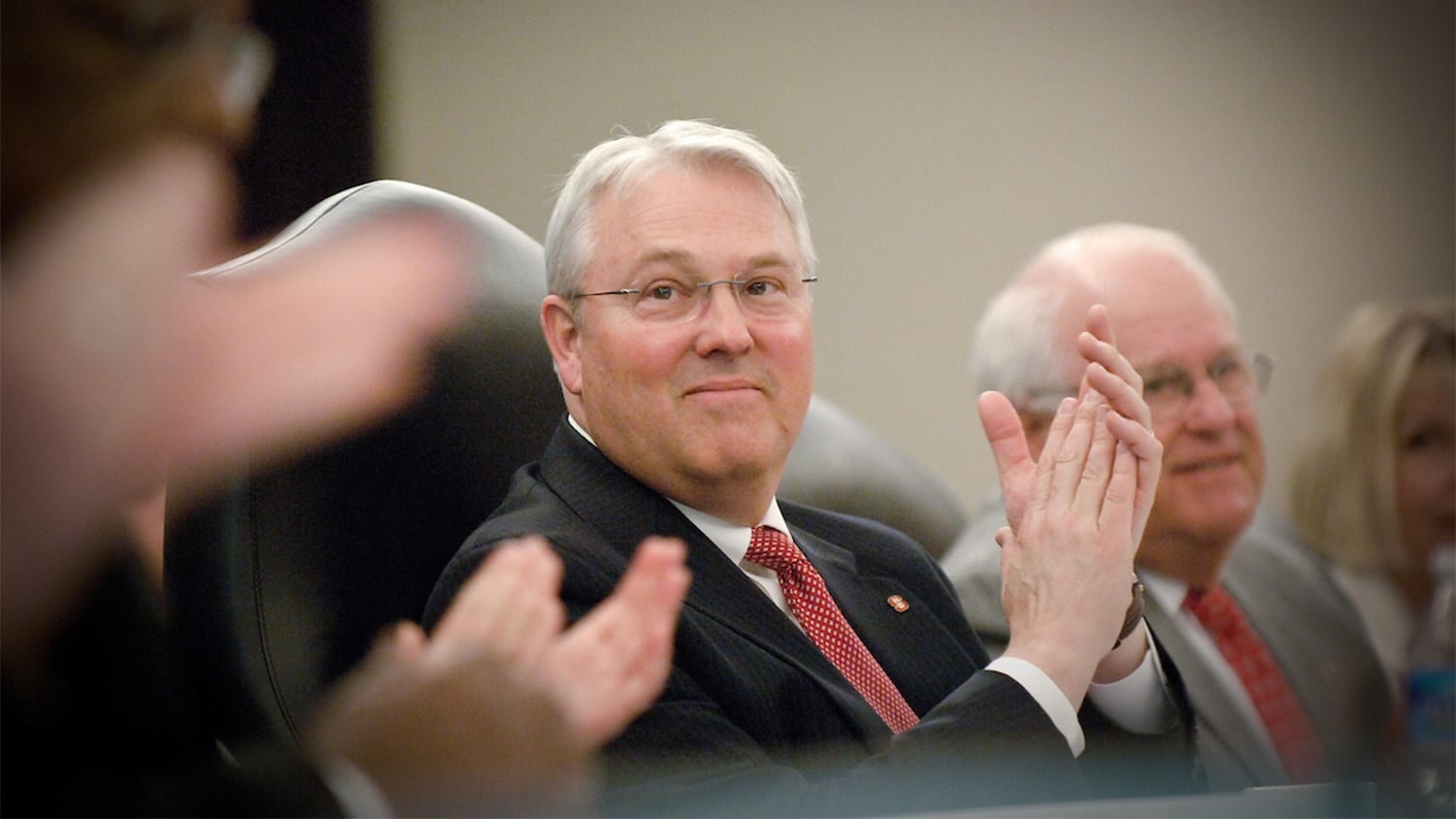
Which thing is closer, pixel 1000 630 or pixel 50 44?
pixel 50 44

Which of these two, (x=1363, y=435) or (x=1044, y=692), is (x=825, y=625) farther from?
(x=1363, y=435)

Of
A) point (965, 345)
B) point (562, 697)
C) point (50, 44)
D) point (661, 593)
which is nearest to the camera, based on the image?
point (50, 44)

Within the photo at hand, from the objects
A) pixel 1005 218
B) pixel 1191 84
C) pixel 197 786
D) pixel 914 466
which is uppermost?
pixel 1191 84

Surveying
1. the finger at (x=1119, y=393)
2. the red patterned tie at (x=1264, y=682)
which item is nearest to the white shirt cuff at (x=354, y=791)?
the finger at (x=1119, y=393)

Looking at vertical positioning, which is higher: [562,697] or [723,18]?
[723,18]

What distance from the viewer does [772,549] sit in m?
1.55

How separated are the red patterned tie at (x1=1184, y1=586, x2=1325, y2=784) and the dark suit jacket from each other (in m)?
0.31

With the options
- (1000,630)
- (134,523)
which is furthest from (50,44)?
(1000,630)

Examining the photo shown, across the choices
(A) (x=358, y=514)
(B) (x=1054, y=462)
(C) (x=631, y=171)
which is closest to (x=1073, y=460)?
(B) (x=1054, y=462)

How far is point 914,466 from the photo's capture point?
Answer: 1.64 metres

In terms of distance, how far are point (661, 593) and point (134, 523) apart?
1.36 feet

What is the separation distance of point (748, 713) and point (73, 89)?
73 cm

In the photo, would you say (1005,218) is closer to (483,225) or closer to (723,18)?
(723,18)

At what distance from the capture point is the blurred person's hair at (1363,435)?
179cm
